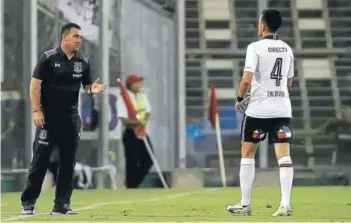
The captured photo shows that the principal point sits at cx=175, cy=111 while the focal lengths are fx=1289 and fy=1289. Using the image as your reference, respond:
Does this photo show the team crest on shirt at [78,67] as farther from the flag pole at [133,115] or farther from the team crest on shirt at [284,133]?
the flag pole at [133,115]

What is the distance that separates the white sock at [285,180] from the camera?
10.5 metres

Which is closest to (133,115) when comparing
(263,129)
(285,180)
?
(263,129)

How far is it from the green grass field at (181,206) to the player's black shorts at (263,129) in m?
0.64

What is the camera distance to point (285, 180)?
1053 centimetres

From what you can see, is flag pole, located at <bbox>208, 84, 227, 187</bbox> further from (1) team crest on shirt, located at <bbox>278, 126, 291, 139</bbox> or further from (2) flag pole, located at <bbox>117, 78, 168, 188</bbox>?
(1) team crest on shirt, located at <bbox>278, 126, 291, 139</bbox>

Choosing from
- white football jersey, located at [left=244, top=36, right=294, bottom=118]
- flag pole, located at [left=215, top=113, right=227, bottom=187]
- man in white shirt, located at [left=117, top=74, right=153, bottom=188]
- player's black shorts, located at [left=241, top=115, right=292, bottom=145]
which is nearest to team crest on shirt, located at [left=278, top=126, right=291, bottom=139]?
player's black shorts, located at [left=241, top=115, right=292, bottom=145]

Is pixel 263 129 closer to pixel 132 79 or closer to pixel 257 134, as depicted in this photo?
pixel 257 134

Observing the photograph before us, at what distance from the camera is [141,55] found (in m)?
22.4

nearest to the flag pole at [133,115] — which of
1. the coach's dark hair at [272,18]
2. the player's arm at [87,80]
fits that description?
the player's arm at [87,80]

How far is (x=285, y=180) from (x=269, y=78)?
0.85 meters

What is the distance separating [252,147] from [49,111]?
1729mm

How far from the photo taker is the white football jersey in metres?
10.5

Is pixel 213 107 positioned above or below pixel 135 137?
above

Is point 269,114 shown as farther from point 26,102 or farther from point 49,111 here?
point 26,102
